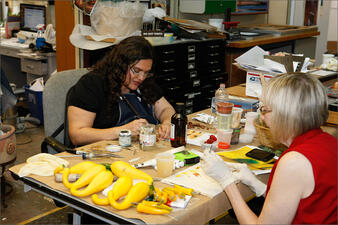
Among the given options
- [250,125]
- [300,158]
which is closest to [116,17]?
[250,125]

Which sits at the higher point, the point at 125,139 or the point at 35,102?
the point at 125,139

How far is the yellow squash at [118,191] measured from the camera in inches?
56.5

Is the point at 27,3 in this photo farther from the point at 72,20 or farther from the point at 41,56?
the point at 72,20

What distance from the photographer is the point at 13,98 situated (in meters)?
3.32

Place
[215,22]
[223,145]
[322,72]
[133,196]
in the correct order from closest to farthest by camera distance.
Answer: [133,196], [223,145], [322,72], [215,22]

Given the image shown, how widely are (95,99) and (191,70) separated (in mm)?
2215

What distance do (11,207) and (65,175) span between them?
1.60 m

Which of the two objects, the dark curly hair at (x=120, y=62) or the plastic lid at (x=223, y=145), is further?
the dark curly hair at (x=120, y=62)

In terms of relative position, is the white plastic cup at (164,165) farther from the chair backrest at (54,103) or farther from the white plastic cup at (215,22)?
the white plastic cup at (215,22)

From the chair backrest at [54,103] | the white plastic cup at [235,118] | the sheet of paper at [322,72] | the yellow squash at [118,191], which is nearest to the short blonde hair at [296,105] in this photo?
the yellow squash at [118,191]

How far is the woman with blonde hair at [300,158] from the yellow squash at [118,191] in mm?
428

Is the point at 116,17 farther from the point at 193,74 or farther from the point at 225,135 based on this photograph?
the point at 225,135

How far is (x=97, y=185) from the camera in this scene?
1.51m

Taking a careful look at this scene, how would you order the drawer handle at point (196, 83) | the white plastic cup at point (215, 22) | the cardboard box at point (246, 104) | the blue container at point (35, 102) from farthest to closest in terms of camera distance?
the white plastic cup at point (215, 22)
the blue container at point (35, 102)
the drawer handle at point (196, 83)
the cardboard box at point (246, 104)
